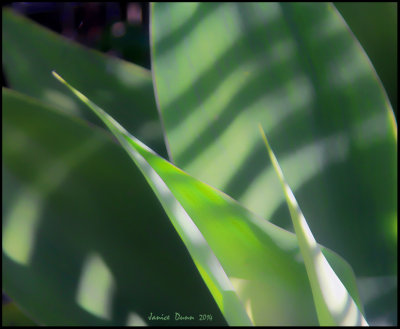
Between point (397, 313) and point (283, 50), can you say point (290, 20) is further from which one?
point (397, 313)

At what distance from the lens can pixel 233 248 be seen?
225 millimetres

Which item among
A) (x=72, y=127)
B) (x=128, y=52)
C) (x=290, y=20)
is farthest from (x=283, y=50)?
(x=128, y=52)

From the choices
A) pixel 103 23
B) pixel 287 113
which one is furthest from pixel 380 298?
pixel 103 23

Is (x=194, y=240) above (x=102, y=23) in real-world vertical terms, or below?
below

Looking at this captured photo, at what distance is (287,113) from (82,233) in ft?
0.58

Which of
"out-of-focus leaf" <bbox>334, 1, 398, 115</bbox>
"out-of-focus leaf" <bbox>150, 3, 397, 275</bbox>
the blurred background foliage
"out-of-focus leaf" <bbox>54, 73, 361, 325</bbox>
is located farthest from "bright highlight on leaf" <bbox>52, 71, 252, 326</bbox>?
the blurred background foliage

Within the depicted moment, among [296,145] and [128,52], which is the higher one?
[128,52]

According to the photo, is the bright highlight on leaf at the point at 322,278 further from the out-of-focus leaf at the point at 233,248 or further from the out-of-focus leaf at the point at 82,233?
the out-of-focus leaf at the point at 82,233

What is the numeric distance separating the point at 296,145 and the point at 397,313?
148 mm

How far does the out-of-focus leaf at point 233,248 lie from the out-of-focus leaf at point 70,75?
173 millimetres

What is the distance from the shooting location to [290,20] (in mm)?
345

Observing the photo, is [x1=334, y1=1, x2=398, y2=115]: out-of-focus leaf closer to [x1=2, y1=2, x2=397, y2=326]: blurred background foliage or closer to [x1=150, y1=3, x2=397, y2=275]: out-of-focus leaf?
[x1=150, y1=3, x2=397, y2=275]: out-of-focus leaf

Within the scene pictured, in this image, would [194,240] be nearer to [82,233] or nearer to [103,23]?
[82,233]

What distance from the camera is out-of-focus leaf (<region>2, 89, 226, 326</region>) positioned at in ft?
1.03
